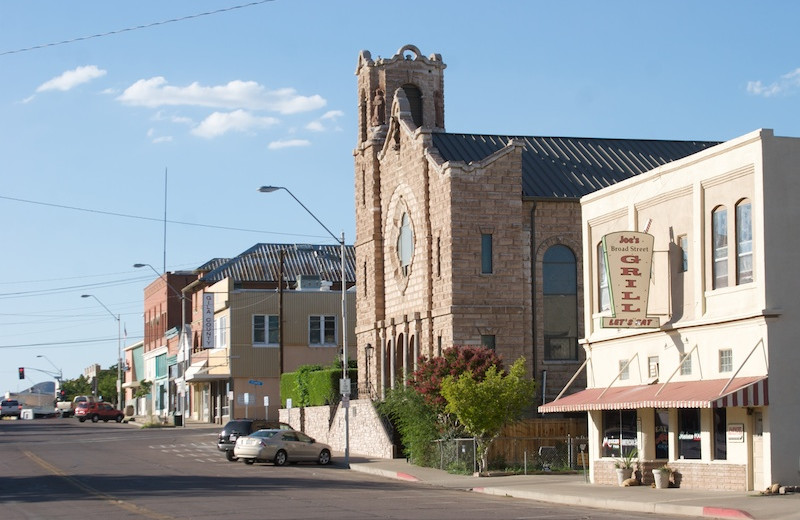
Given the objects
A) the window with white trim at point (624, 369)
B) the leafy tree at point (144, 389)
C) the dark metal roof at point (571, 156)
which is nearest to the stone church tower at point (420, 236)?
the dark metal roof at point (571, 156)

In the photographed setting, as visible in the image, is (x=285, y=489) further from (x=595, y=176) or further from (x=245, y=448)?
(x=595, y=176)

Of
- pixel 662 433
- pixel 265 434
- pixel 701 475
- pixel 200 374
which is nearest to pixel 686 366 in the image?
pixel 662 433

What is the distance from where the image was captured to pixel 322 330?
74.6 meters

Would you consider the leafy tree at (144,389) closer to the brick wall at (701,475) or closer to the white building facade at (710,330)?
the white building facade at (710,330)

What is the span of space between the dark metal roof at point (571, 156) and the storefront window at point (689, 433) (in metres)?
18.6

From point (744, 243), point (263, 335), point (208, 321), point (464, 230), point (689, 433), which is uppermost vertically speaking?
point (464, 230)

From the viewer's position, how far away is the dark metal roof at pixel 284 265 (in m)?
83.8

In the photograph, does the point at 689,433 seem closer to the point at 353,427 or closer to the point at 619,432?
the point at 619,432

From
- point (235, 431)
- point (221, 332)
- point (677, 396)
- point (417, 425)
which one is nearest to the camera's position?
point (677, 396)

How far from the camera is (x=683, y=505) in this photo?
80.5 ft

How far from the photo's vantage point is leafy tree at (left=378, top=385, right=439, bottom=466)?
40.7m

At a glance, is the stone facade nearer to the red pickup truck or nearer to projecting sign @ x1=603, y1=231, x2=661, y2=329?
projecting sign @ x1=603, y1=231, x2=661, y2=329

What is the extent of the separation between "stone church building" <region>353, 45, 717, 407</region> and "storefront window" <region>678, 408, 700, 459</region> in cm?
1587

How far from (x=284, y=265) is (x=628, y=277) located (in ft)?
187
